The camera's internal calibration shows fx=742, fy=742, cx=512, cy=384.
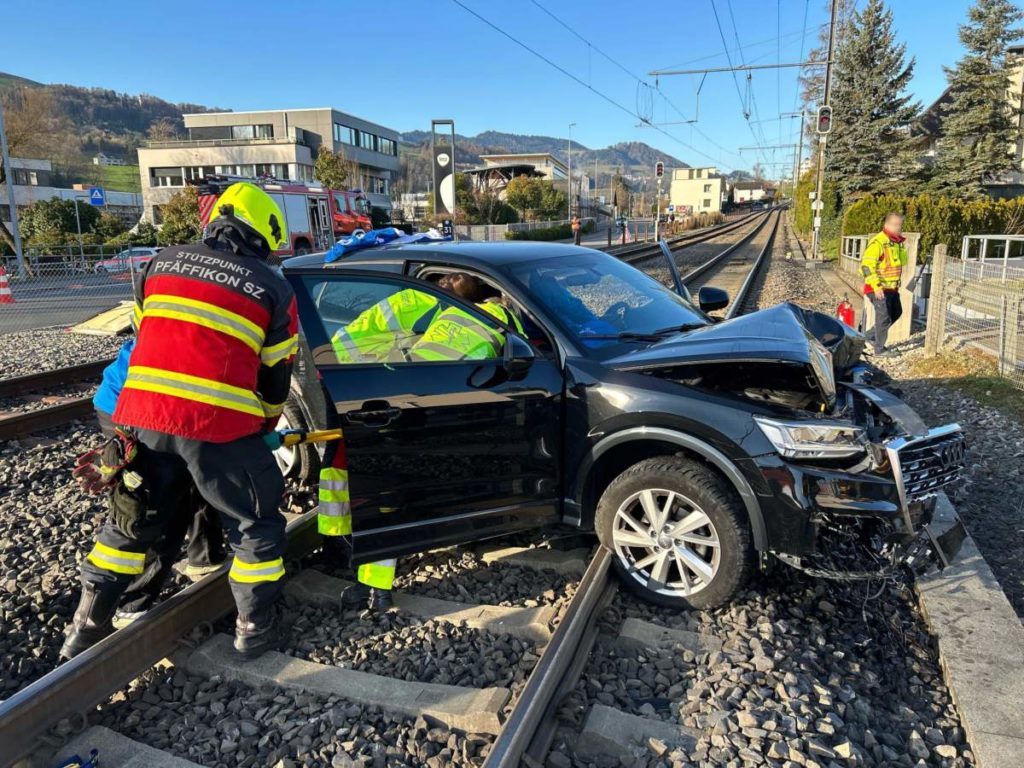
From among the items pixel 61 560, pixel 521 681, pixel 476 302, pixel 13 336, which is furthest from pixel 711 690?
pixel 13 336

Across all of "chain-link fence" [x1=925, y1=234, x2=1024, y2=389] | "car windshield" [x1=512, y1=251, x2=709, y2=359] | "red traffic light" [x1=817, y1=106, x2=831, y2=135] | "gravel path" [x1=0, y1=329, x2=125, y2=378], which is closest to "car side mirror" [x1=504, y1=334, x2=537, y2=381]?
"car windshield" [x1=512, y1=251, x2=709, y2=359]

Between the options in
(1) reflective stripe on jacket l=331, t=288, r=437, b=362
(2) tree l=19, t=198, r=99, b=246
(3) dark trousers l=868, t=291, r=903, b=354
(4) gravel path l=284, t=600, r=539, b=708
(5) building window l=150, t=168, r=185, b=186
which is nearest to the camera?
(4) gravel path l=284, t=600, r=539, b=708

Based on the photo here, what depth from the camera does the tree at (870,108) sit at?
38406 millimetres

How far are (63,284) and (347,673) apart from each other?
24.0 meters

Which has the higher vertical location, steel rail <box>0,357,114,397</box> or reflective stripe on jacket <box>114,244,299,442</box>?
reflective stripe on jacket <box>114,244,299,442</box>

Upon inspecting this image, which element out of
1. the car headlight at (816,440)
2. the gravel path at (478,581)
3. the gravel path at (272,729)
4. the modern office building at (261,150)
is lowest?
the gravel path at (272,729)

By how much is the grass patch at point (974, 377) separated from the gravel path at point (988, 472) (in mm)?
92

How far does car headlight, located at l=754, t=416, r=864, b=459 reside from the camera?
3.27 metres

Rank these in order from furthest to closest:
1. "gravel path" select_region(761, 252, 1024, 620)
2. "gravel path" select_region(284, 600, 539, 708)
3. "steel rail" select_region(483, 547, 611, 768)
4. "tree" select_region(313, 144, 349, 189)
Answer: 1. "tree" select_region(313, 144, 349, 189)
2. "gravel path" select_region(761, 252, 1024, 620)
3. "gravel path" select_region(284, 600, 539, 708)
4. "steel rail" select_region(483, 547, 611, 768)

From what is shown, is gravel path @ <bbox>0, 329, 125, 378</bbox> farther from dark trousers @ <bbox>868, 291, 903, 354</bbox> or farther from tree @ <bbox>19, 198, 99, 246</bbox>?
tree @ <bbox>19, 198, 99, 246</bbox>

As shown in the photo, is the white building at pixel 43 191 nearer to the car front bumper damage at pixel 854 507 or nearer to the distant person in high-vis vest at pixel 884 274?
the distant person in high-vis vest at pixel 884 274

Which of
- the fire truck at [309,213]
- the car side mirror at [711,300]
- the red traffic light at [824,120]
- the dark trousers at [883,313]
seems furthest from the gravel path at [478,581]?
the red traffic light at [824,120]

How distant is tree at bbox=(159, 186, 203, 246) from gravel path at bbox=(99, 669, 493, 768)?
34196mm

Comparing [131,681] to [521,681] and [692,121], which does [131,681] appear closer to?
[521,681]
